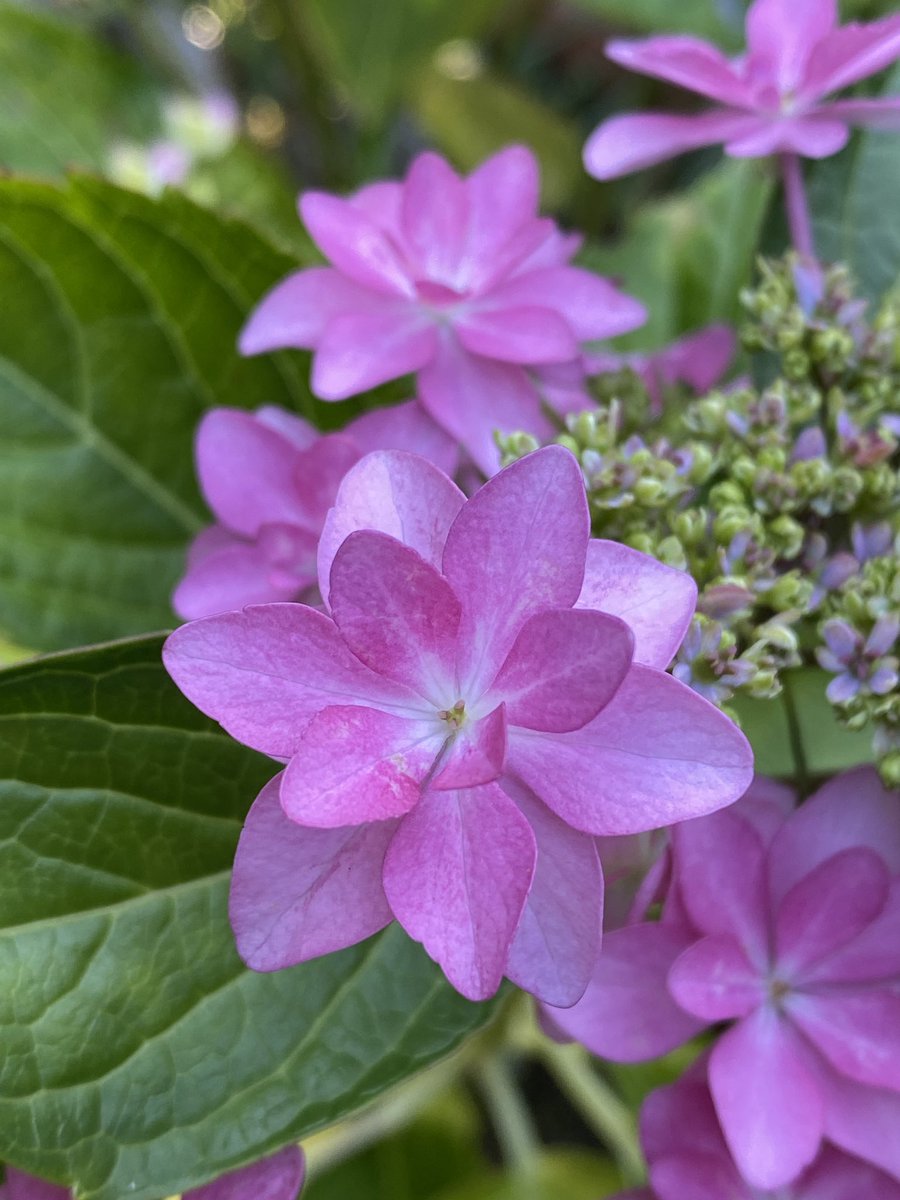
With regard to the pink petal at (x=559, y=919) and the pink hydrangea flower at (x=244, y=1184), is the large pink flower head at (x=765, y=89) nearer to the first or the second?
the pink petal at (x=559, y=919)

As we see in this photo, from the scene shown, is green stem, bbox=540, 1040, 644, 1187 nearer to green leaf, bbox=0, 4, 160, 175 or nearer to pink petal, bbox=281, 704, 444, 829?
pink petal, bbox=281, 704, 444, 829

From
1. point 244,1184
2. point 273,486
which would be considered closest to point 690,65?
point 273,486

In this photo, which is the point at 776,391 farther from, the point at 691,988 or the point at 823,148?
the point at 691,988

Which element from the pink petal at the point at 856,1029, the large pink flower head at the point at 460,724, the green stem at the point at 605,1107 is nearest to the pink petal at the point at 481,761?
the large pink flower head at the point at 460,724

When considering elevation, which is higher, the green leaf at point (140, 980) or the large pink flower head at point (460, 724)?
the large pink flower head at point (460, 724)

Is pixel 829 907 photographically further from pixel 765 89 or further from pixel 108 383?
pixel 108 383

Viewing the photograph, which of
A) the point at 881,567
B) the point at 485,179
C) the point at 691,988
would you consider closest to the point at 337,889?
the point at 691,988
